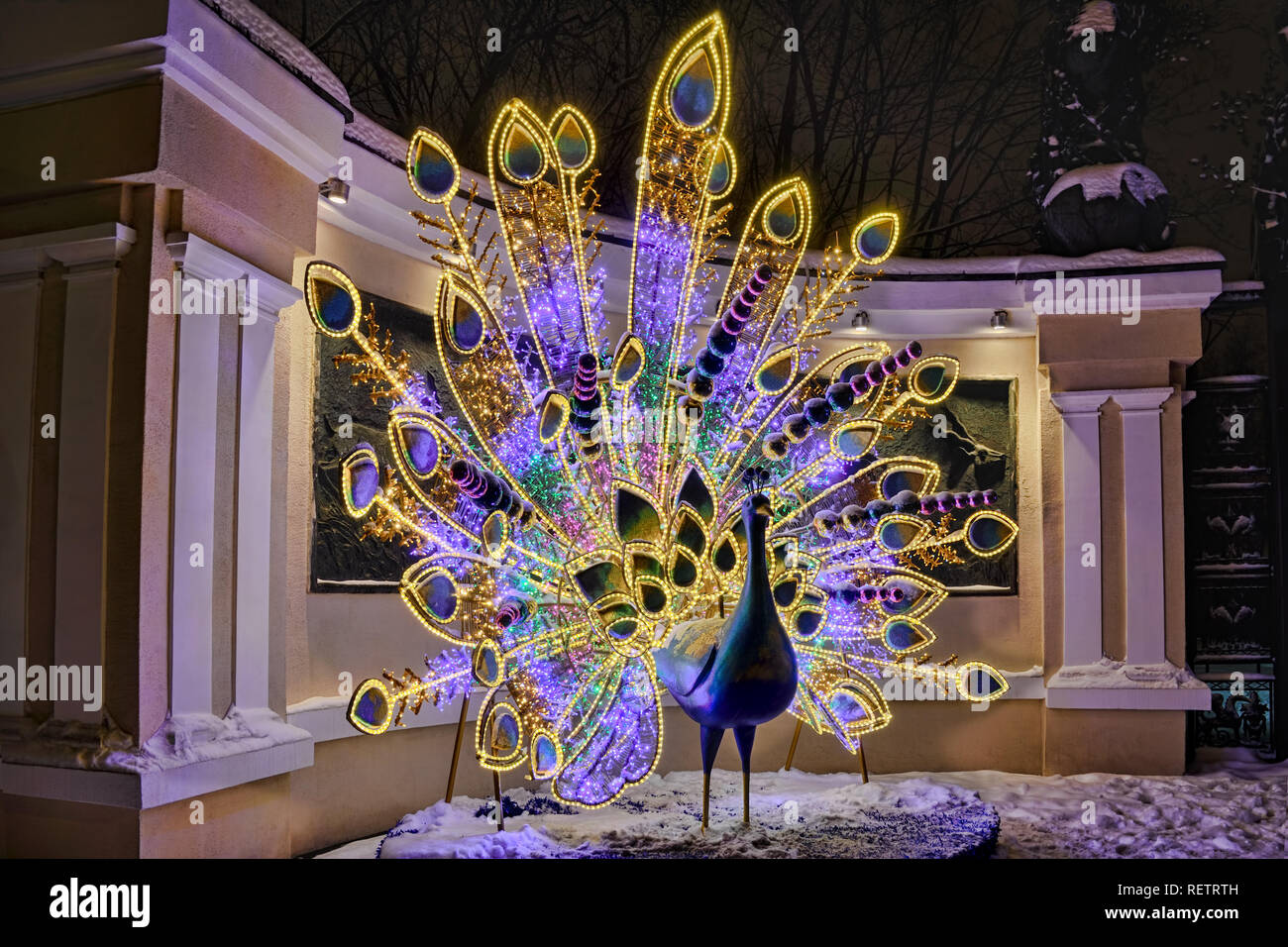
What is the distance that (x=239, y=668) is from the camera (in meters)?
4.34

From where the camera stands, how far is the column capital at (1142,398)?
7.05 meters

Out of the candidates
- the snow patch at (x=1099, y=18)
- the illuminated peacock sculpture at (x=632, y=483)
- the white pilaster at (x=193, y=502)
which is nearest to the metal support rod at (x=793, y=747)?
the illuminated peacock sculpture at (x=632, y=483)

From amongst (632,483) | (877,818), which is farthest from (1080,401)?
(632,483)

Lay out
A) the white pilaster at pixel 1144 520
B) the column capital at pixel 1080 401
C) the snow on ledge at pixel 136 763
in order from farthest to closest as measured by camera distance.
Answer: the column capital at pixel 1080 401 → the white pilaster at pixel 1144 520 → the snow on ledge at pixel 136 763

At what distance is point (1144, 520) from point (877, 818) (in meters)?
3.30

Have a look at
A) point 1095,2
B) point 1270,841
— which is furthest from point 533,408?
point 1095,2

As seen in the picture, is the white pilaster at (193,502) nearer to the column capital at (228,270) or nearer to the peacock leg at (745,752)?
the column capital at (228,270)

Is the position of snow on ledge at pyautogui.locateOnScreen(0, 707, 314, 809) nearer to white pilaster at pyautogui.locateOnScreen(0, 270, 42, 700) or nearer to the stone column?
the stone column

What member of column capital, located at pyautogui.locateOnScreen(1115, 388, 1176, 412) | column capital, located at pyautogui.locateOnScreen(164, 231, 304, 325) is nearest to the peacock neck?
column capital, located at pyautogui.locateOnScreen(164, 231, 304, 325)

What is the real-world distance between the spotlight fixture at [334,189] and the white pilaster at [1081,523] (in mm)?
4928
